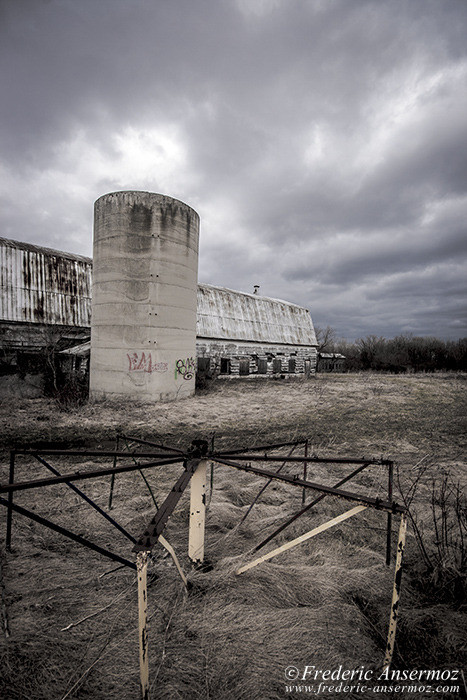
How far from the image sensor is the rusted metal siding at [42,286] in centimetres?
1594

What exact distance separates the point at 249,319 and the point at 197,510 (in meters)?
22.9

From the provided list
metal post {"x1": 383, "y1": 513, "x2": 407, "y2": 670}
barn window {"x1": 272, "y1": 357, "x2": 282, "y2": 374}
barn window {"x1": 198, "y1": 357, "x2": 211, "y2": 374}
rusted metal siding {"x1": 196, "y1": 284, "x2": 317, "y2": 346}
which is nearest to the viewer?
metal post {"x1": 383, "y1": 513, "x2": 407, "y2": 670}

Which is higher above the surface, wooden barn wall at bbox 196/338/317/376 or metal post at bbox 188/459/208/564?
wooden barn wall at bbox 196/338/317/376

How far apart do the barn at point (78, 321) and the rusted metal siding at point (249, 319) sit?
83 millimetres

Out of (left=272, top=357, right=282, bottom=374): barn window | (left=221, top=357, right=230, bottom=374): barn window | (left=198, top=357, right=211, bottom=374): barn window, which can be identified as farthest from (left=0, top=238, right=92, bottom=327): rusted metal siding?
(left=272, top=357, right=282, bottom=374): barn window

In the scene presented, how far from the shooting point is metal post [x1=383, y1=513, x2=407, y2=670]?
87.0 inches

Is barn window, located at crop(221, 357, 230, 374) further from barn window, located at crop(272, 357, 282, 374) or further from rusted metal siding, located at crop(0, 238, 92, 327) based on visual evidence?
rusted metal siding, located at crop(0, 238, 92, 327)

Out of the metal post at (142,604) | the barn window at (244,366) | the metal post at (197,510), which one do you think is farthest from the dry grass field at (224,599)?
the barn window at (244,366)

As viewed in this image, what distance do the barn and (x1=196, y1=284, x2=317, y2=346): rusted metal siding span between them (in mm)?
83

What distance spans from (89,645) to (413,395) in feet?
65.2

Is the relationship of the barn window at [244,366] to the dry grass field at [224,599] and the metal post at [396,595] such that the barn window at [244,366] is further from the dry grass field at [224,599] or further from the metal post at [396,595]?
the metal post at [396,595]

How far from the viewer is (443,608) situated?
309 cm

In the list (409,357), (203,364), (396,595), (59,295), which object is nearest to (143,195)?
(59,295)

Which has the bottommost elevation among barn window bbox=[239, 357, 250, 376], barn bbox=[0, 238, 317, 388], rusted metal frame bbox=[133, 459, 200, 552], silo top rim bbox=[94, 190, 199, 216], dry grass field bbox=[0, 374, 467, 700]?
dry grass field bbox=[0, 374, 467, 700]
